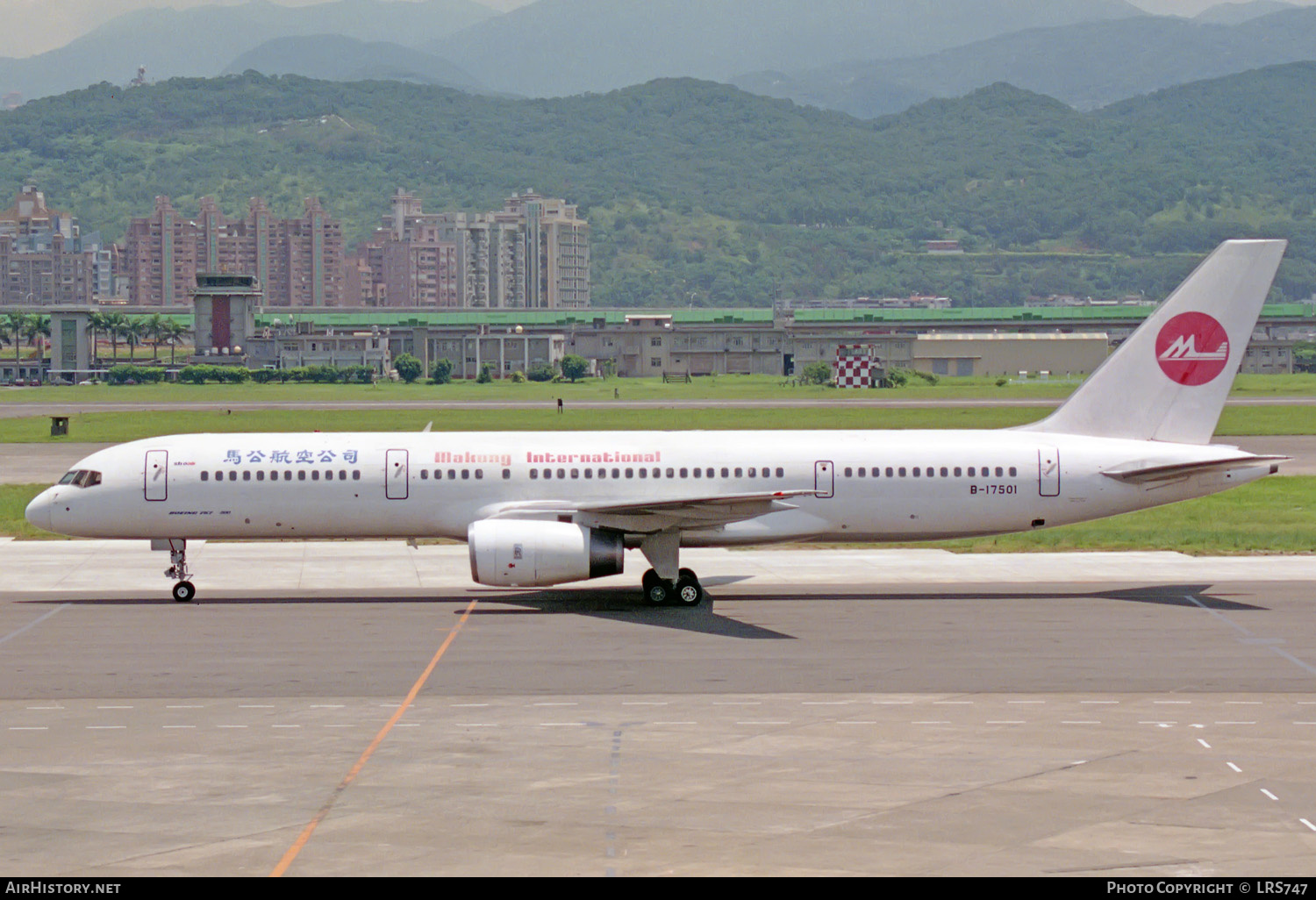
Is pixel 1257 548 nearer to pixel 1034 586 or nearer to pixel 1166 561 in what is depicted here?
pixel 1166 561

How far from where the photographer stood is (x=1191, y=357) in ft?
121

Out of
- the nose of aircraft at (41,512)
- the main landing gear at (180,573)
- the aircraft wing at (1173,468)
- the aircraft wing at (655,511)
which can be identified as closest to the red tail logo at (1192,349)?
the aircraft wing at (1173,468)

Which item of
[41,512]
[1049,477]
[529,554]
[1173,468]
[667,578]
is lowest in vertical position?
[667,578]

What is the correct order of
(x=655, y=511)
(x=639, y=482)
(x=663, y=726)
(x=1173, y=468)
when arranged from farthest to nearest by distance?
(x=639, y=482), (x=1173, y=468), (x=655, y=511), (x=663, y=726)

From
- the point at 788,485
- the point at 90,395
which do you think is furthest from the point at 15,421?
the point at 788,485

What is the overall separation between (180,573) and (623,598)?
10241mm

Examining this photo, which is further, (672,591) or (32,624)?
(672,591)

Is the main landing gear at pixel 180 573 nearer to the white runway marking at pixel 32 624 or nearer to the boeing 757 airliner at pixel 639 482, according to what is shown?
the boeing 757 airliner at pixel 639 482

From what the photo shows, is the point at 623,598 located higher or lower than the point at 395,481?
lower

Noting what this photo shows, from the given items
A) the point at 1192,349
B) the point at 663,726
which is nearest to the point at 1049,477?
the point at 1192,349

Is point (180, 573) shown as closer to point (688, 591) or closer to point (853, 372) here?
point (688, 591)

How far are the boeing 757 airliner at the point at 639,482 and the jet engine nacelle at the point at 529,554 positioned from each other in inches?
70.6

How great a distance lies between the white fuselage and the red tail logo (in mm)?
1818

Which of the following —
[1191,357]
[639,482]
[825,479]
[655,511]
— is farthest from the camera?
[1191,357]
